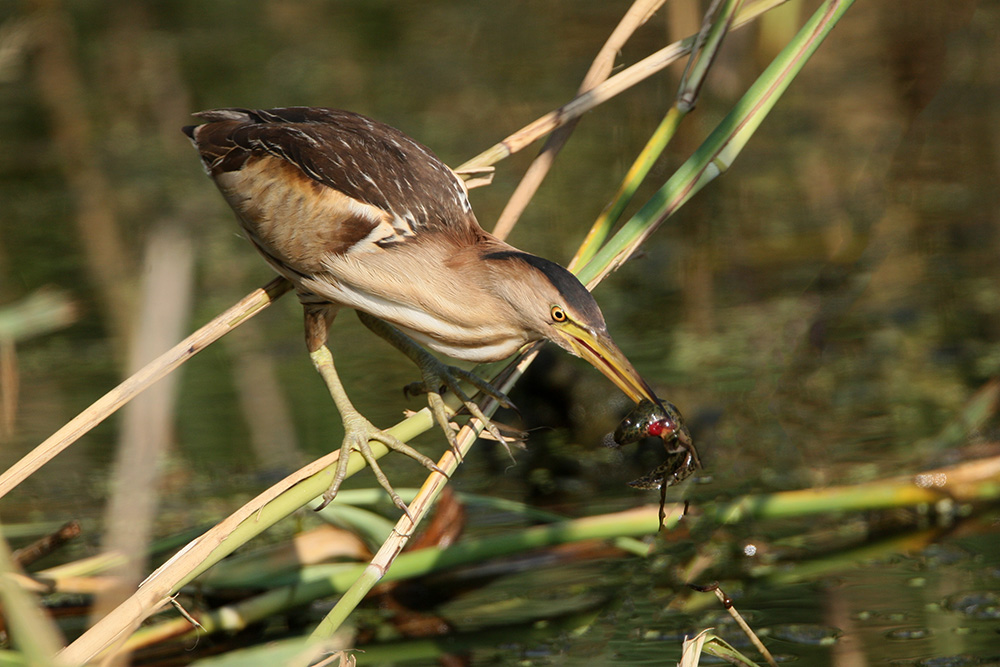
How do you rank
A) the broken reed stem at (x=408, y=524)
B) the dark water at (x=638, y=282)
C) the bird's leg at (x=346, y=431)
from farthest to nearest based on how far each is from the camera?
the dark water at (x=638, y=282) < the bird's leg at (x=346, y=431) < the broken reed stem at (x=408, y=524)

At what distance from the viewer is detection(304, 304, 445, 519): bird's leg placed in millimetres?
2152

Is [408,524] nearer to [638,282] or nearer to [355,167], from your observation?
[355,167]

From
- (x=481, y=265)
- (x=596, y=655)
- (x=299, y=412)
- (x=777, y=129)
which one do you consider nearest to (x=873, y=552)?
(x=596, y=655)

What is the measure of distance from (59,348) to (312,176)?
7.78 ft

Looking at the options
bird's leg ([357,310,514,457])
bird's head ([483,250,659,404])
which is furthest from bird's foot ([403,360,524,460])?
bird's head ([483,250,659,404])

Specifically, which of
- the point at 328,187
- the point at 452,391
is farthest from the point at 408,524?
the point at 328,187

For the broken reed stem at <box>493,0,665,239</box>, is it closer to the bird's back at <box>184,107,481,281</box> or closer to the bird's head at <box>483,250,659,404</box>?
the bird's back at <box>184,107,481,281</box>

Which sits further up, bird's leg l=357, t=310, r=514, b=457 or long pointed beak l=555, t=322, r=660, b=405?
bird's leg l=357, t=310, r=514, b=457

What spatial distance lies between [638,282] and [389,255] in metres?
2.56

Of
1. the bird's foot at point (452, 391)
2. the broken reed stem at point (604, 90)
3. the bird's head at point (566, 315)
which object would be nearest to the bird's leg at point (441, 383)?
the bird's foot at point (452, 391)

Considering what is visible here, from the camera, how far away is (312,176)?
2.37 meters

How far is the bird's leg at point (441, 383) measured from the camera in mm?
2178

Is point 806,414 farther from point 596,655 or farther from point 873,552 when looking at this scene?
point 596,655

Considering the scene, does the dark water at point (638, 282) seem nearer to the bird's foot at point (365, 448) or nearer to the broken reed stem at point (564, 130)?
the broken reed stem at point (564, 130)
